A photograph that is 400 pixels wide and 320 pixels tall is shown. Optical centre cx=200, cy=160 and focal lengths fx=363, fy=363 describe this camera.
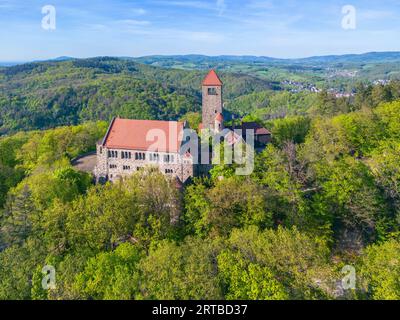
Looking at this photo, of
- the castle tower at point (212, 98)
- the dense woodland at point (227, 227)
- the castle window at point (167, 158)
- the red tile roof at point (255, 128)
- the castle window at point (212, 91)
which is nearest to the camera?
the dense woodland at point (227, 227)

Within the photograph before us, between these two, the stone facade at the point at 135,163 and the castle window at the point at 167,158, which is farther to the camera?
the castle window at the point at 167,158

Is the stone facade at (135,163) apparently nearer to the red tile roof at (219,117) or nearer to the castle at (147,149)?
the castle at (147,149)

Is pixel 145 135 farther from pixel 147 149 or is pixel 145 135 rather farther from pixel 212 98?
pixel 212 98

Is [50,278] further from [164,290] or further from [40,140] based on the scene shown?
[40,140]

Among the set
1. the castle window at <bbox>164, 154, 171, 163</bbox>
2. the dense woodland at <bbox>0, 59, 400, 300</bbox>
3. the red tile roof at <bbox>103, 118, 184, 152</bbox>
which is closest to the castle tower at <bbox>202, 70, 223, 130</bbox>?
the red tile roof at <bbox>103, 118, 184, 152</bbox>

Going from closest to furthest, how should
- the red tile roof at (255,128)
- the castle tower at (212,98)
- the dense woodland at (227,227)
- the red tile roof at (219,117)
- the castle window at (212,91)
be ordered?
the dense woodland at (227,227)
the red tile roof at (219,117)
the castle tower at (212,98)
the castle window at (212,91)
the red tile roof at (255,128)

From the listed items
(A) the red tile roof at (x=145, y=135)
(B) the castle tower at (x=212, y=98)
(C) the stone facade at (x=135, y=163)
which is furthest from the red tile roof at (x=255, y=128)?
(C) the stone facade at (x=135, y=163)
